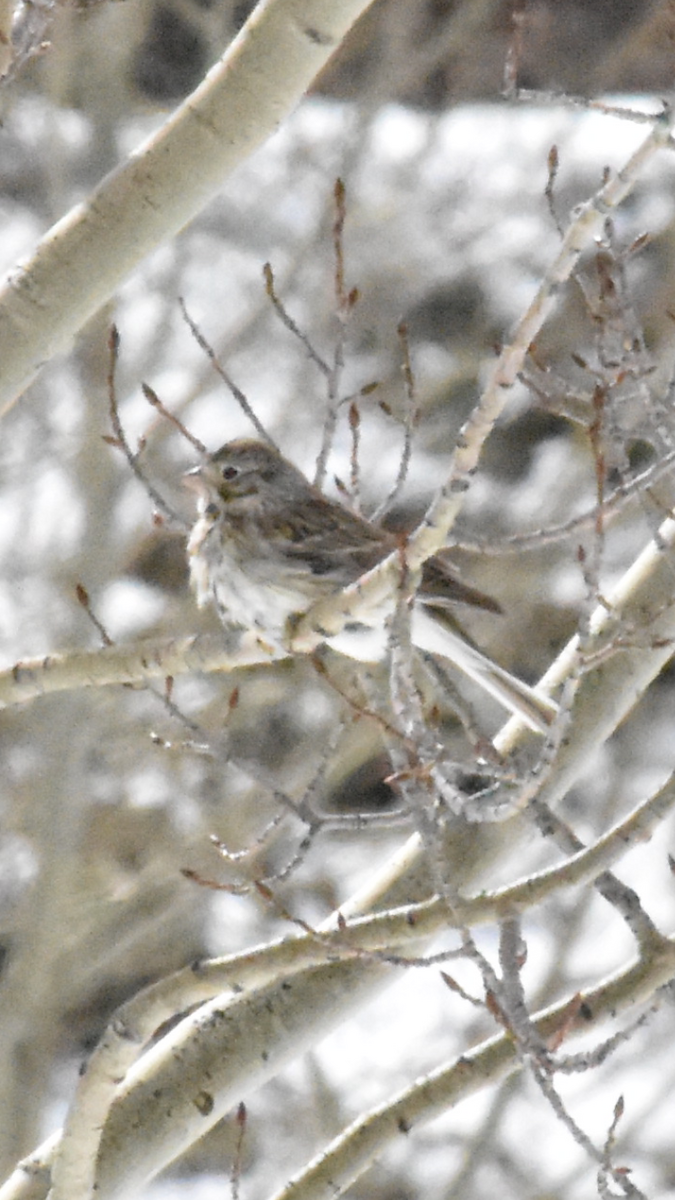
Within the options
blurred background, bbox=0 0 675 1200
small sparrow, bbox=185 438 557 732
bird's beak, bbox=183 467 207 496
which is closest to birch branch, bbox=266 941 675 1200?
small sparrow, bbox=185 438 557 732

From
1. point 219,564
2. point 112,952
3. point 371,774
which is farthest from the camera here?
point 371,774

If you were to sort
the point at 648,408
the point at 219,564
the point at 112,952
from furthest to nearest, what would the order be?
the point at 112,952, the point at 219,564, the point at 648,408

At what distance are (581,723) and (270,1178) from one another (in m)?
5.13

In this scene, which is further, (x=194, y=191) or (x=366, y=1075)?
(x=366, y=1075)

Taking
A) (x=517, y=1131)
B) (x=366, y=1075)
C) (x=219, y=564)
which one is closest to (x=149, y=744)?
(x=366, y=1075)

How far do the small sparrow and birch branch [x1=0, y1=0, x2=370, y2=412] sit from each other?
97cm

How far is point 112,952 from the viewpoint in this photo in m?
8.96

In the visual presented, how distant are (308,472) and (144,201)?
502 centimetres

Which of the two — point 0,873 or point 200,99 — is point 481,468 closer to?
point 0,873

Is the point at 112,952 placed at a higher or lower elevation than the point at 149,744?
lower

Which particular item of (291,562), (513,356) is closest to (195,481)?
(291,562)

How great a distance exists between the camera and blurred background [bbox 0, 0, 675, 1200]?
8.86 metres

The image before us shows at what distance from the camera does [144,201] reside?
12.9 feet

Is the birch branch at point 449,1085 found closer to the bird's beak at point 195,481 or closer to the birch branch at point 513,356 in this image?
the birch branch at point 513,356
